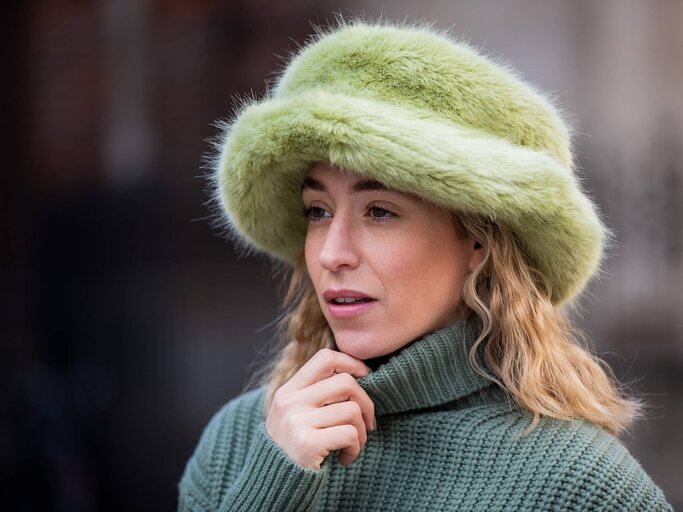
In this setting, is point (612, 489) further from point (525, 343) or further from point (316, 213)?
point (316, 213)

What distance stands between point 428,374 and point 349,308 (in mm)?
242

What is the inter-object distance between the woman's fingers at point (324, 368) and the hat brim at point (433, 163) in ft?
1.38

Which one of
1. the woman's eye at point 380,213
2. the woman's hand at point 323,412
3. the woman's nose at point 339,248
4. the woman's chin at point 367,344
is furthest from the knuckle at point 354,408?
the woman's eye at point 380,213

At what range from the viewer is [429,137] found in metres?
1.96

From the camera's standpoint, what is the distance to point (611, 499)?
6.33ft

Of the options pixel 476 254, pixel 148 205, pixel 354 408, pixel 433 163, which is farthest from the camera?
pixel 148 205

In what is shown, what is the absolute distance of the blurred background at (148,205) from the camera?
6.00 m

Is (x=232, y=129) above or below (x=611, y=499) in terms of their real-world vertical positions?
above

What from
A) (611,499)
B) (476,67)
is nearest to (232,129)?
(476,67)

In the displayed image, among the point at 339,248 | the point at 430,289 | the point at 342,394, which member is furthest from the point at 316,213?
the point at 342,394

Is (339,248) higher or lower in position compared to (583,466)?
higher

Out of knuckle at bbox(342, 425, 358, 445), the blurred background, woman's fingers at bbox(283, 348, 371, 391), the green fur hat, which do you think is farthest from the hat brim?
the blurred background

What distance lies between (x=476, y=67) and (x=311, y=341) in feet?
2.93

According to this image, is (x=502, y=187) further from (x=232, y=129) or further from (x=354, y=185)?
(x=232, y=129)
